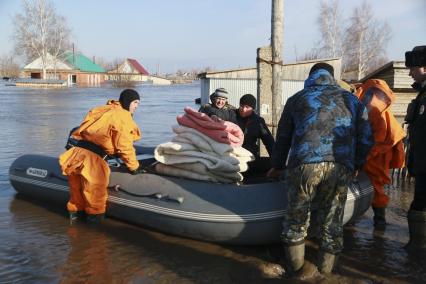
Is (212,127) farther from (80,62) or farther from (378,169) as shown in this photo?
(80,62)

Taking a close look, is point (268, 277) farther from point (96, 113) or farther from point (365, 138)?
point (96, 113)

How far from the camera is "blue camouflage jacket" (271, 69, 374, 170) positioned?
3.61 meters

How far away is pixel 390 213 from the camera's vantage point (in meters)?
5.90

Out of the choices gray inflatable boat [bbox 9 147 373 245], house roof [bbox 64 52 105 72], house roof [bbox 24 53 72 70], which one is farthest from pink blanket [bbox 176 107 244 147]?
house roof [bbox 64 52 105 72]

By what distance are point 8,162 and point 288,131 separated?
22.8 feet

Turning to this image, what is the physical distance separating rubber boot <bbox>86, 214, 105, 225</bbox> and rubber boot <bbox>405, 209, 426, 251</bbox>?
132 inches

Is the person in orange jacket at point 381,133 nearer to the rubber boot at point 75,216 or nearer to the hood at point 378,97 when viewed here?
the hood at point 378,97

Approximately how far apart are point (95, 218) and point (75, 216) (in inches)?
11.5

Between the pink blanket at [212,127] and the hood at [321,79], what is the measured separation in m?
1.39

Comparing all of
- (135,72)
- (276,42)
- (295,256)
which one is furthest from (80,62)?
(295,256)

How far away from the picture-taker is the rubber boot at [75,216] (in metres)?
5.46

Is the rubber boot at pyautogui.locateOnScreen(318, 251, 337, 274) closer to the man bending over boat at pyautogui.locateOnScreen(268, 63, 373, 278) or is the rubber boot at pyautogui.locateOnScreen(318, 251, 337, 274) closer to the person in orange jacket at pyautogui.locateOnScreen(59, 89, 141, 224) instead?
the man bending over boat at pyautogui.locateOnScreen(268, 63, 373, 278)

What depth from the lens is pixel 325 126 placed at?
361 cm

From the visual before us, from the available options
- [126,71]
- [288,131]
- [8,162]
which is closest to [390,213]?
[288,131]
